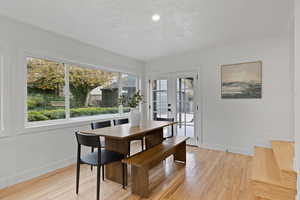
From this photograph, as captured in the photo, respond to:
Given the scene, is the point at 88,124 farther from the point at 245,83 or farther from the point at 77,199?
the point at 245,83

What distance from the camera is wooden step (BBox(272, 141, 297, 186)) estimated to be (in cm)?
173

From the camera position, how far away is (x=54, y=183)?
7.63 feet

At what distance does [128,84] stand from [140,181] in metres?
3.02

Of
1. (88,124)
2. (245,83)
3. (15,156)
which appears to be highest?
(245,83)

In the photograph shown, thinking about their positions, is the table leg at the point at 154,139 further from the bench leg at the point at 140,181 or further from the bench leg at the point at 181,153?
the bench leg at the point at 140,181

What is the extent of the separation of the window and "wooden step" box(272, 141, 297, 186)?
11.1 feet

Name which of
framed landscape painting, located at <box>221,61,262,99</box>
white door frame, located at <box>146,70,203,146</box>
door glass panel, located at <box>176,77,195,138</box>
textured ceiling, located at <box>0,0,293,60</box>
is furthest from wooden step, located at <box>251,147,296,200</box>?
textured ceiling, located at <box>0,0,293,60</box>

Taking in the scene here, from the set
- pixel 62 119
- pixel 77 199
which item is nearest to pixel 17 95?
pixel 62 119

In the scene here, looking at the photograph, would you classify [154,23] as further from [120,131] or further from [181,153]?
[181,153]

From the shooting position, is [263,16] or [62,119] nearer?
[263,16]

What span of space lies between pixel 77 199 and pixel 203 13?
2.97m

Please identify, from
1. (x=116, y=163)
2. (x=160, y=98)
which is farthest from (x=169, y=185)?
(x=160, y=98)

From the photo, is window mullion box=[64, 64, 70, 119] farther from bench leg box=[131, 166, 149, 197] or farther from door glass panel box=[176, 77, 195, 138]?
door glass panel box=[176, 77, 195, 138]

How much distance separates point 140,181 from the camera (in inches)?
79.8
